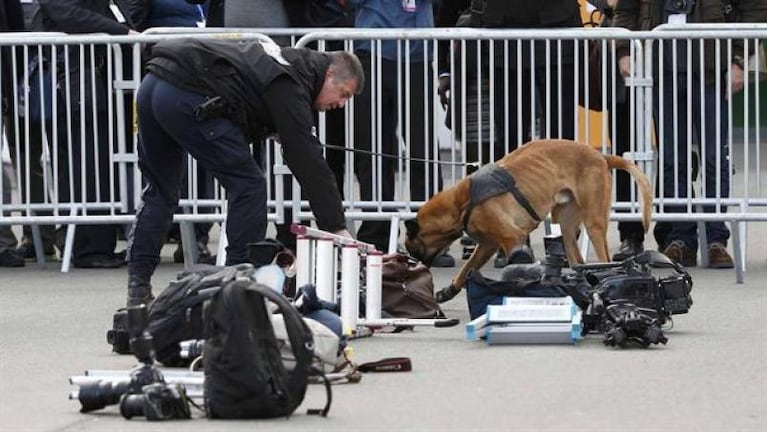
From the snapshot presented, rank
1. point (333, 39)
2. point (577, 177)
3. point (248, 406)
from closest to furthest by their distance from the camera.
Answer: point (248, 406) → point (577, 177) → point (333, 39)

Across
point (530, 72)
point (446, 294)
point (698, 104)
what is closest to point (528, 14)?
point (530, 72)

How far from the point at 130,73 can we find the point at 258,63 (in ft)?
11.2

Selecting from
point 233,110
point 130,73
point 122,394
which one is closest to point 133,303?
point 233,110

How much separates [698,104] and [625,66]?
0.53m

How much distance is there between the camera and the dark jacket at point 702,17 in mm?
12219

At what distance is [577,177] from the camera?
10.9 m

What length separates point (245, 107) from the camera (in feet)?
30.3

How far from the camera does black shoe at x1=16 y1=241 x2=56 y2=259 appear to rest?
524 inches

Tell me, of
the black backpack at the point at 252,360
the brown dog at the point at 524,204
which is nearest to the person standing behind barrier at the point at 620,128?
the brown dog at the point at 524,204

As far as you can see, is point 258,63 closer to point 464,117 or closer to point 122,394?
point 122,394

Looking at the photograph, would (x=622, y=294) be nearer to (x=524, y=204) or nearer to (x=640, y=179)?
(x=524, y=204)

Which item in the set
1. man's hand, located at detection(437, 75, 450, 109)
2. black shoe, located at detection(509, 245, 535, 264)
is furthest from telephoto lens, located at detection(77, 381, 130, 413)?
man's hand, located at detection(437, 75, 450, 109)

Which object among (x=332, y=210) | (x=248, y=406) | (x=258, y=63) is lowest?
(x=248, y=406)

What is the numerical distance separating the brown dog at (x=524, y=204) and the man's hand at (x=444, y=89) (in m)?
1.77
